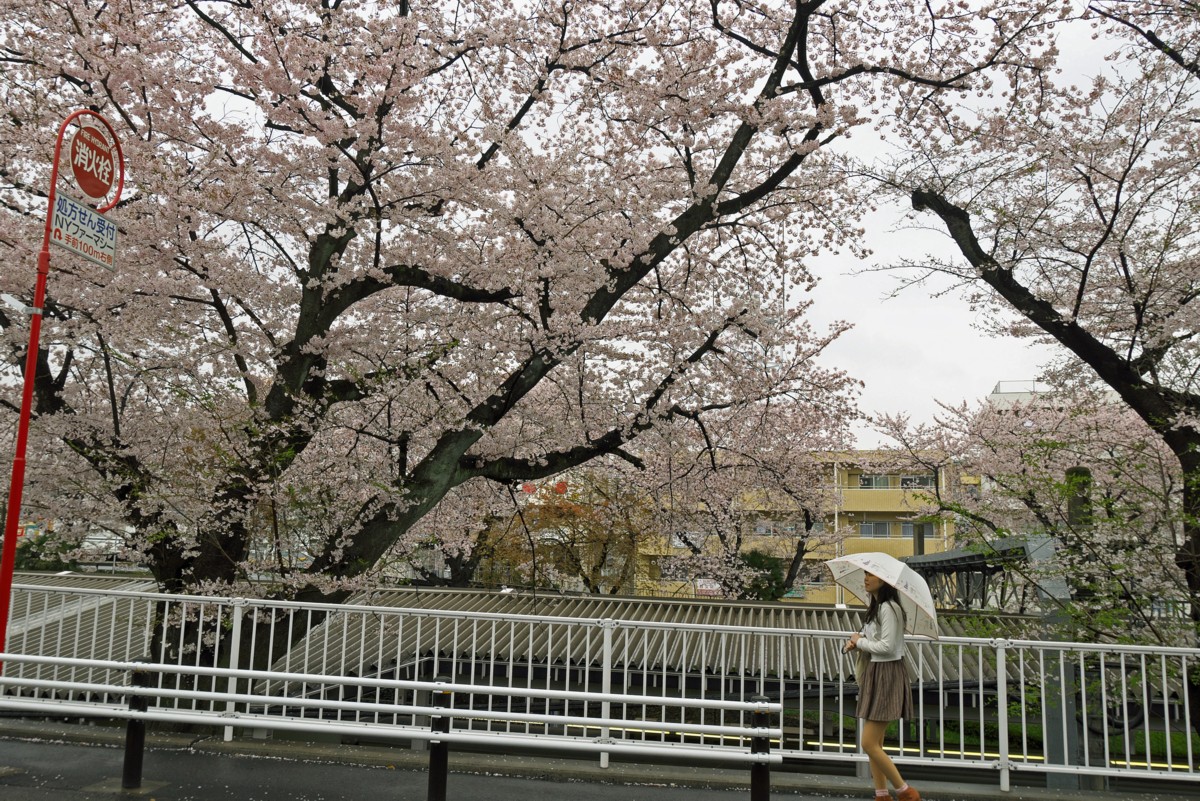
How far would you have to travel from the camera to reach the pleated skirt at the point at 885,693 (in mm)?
5066

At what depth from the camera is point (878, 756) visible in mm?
5070

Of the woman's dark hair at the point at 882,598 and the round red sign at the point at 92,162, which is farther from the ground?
the round red sign at the point at 92,162

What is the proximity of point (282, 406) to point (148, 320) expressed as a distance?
6.16 feet

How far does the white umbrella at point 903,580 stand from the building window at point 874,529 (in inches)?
1606

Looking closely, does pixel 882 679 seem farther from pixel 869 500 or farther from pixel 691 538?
pixel 869 500

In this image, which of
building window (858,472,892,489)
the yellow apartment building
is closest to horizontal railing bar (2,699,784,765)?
the yellow apartment building

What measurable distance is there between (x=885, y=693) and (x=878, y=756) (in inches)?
14.7

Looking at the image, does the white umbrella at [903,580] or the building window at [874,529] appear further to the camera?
the building window at [874,529]

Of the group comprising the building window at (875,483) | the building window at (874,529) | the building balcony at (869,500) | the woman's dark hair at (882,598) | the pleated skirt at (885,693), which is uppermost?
the building window at (875,483)

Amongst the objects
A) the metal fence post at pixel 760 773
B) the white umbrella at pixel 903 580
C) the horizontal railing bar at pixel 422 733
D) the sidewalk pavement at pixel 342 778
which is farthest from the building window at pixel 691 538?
the metal fence post at pixel 760 773

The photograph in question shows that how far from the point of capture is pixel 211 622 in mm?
8453

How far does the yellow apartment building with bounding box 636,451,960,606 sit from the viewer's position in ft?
78.5

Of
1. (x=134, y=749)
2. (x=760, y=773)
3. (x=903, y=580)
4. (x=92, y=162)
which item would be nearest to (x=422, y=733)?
(x=134, y=749)

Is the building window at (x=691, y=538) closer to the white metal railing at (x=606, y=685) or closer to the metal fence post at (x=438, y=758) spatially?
the white metal railing at (x=606, y=685)
